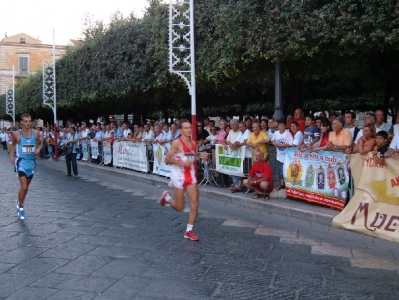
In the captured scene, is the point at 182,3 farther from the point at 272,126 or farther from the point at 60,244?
the point at 60,244

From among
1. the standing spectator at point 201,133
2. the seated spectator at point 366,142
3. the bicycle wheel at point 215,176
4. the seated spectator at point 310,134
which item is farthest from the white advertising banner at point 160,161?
the seated spectator at point 366,142

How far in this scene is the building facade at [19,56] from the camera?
226ft

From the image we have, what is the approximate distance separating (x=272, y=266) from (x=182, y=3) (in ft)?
31.1

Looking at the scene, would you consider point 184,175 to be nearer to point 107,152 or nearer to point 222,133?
point 222,133

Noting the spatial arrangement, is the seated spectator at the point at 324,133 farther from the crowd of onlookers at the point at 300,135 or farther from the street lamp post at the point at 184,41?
the street lamp post at the point at 184,41

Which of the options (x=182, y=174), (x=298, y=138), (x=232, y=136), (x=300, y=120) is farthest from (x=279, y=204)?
(x=182, y=174)

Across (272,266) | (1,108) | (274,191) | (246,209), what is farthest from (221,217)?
(1,108)

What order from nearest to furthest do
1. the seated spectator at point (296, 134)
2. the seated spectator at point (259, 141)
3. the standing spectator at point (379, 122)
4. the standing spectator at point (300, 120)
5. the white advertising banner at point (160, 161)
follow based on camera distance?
1. the standing spectator at point (379, 122)
2. the seated spectator at point (296, 134)
3. the seated spectator at point (259, 141)
4. the standing spectator at point (300, 120)
5. the white advertising banner at point (160, 161)

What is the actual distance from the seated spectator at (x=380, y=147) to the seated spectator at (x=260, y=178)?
2.76 metres

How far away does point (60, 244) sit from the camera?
6.95 metres

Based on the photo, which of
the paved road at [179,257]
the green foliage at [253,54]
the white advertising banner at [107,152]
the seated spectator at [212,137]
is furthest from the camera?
the white advertising banner at [107,152]

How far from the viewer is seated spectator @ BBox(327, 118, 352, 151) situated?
9352 mm

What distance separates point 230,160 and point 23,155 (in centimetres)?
517

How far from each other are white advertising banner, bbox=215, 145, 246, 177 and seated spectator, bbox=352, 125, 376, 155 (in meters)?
3.46
